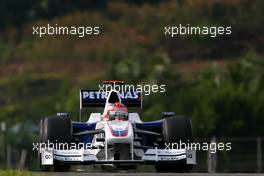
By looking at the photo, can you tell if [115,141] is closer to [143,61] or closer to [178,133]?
[178,133]

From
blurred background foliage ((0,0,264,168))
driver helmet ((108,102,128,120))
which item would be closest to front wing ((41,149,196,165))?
driver helmet ((108,102,128,120))

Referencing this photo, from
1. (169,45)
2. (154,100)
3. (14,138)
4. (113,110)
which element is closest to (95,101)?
(113,110)

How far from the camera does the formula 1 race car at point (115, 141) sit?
2684cm

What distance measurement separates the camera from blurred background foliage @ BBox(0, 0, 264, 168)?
2352 inches

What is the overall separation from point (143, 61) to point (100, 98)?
41598 millimetres

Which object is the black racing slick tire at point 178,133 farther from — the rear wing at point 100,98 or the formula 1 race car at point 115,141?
the rear wing at point 100,98

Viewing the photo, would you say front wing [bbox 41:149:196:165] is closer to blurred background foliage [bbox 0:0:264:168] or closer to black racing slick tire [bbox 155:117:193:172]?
black racing slick tire [bbox 155:117:193:172]

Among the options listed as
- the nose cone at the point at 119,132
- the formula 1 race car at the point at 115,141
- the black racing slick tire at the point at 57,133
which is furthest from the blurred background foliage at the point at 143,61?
the nose cone at the point at 119,132

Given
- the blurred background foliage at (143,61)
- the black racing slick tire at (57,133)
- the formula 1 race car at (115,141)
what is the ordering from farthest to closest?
the blurred background foliage at (143,61)
the black racing slick tire at (57,133)
the formula 1 race car at (115,141)

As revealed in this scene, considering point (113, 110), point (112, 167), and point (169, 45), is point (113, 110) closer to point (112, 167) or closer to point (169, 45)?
point (112, 167)

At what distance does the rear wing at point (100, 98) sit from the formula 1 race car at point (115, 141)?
31cm

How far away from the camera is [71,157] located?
26703mm

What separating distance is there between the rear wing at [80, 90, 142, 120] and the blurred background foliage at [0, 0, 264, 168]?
87.4 feet

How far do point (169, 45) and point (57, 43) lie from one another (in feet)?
39.4
